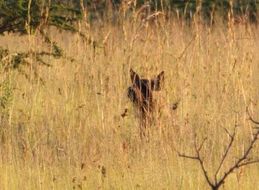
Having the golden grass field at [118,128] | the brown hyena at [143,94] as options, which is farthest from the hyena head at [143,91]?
the golden grass field at [118,128]

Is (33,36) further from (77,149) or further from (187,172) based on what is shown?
(187,172)

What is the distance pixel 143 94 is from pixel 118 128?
2.00 ft

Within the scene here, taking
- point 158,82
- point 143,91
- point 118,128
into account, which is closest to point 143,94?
point 143,91

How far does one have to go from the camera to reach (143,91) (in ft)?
19.3

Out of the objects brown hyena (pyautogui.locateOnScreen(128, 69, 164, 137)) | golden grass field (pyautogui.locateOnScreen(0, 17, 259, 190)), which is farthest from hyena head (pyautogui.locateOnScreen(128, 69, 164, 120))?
golden grass field (pyautogui.locateOnScreen(0, 17, 259, 190))

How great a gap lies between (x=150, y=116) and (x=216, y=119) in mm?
718

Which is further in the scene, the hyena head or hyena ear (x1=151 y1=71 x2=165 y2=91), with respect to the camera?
hyena ear (x1=151 y1=71 x2=165 y2=91)

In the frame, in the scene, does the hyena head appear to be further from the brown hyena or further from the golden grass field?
the golden grass field

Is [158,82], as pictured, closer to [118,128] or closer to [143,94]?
[143,94]

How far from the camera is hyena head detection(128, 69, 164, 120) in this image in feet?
18.3

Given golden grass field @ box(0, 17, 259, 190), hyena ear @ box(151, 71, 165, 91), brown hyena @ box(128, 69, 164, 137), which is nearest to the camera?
golden grass field @ box(0, 17, 259, 190)

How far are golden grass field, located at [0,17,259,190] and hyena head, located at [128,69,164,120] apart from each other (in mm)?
103

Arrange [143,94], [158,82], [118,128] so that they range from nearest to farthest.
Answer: [118,128]
[158,82]
[143,94]

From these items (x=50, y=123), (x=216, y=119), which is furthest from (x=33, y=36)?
(x=216, y=119)
